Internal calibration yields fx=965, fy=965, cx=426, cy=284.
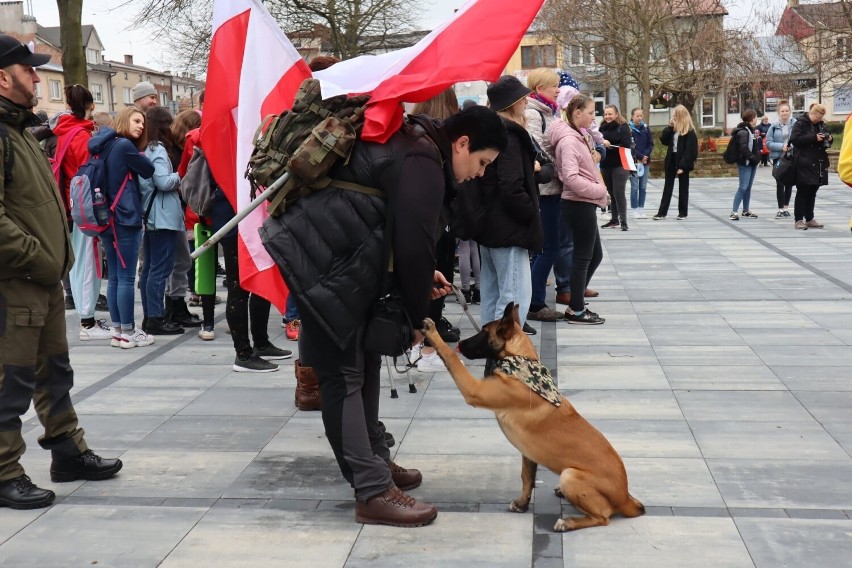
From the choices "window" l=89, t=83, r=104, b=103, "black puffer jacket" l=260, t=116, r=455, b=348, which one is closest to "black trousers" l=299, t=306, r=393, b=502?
"black puffer jacket" l=260, t=116, r=455, b=348

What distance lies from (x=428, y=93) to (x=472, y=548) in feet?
6.18

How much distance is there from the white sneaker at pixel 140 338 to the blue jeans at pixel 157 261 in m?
0.38

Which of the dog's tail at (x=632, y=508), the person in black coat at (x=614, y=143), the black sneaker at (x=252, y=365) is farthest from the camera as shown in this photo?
the person in black coat at (x=614, y=143)

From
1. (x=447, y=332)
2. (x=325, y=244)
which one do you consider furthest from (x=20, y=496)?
(x=447, y=332)

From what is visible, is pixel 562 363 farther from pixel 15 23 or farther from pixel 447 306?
pixel 15 23

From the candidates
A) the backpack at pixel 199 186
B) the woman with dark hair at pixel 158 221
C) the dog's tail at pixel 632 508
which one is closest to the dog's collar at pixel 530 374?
the dog's tail at pixel 632 508

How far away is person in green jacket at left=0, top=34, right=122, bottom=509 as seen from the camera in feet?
13.9

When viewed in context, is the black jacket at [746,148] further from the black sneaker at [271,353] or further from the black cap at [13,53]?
the black cap at [13,53]

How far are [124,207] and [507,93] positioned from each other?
3.31m

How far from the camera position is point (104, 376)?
6996mm

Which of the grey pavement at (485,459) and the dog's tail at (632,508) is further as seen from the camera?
the dog's tail at (632,508)

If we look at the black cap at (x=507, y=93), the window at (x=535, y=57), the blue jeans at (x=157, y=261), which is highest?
the window at (x=535, y=57)

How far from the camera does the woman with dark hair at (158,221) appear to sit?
26.9 feet

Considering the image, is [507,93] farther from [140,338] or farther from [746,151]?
[746,151]
